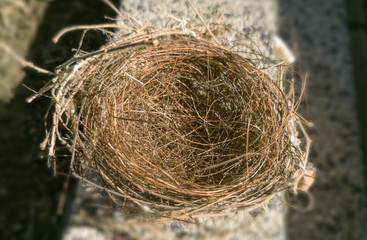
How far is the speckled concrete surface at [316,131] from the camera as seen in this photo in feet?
2.89

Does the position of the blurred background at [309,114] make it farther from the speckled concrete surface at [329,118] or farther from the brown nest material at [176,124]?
the brown nest material at [176,124]

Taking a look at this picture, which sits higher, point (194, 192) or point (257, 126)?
point (257, 126)

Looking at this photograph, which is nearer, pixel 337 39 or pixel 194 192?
pixel 194 192

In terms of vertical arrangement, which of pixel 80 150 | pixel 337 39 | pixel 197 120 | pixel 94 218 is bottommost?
pixel 94 218

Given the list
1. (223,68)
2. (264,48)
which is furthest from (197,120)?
(264,48)

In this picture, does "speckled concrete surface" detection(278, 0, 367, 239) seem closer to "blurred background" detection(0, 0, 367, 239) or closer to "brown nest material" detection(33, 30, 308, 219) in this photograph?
"blurred background" detection(0, 0, 367, 239)

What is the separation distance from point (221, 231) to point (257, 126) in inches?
13.8

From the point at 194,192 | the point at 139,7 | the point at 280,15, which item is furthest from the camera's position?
the point at 280,15

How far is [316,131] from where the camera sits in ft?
4.00

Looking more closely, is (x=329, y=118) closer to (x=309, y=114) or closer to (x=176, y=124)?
(x=309, y=114)

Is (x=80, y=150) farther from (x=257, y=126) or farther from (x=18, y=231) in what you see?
(x=18, y=231)

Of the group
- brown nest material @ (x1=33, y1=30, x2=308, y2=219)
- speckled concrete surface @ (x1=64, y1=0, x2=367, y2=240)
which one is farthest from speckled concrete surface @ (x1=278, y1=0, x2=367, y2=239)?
brown nest material @ (x1=33, y1=30, x2=308, y2=219)

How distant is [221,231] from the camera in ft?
2.89

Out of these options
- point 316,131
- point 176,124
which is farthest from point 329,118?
point 176,124
